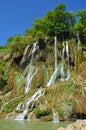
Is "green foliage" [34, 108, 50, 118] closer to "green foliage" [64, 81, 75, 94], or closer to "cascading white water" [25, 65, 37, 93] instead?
"green foliage" [64, 81, 75, 94]

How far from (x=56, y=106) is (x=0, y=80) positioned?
15.9m

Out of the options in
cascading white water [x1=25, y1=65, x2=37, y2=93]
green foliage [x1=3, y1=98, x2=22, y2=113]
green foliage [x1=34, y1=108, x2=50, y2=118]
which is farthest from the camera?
cascading white water [x1=25, y1=65, x2=37, y2=93]

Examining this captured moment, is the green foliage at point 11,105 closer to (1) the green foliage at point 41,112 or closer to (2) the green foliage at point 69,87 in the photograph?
(1) the green foliage at point 41,112

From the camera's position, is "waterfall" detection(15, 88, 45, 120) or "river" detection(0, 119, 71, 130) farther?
"waterfall" detection(15, 88, 45, 120)

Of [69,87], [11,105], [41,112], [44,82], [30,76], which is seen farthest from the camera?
[30,76]

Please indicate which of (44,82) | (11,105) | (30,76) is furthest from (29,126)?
(30,76)

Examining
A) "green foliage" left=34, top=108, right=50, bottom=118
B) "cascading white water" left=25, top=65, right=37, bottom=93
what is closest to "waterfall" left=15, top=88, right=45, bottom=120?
"green foliage" left=34, top=108, right=50, bottom=118

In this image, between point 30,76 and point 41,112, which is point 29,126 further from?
point 30,76

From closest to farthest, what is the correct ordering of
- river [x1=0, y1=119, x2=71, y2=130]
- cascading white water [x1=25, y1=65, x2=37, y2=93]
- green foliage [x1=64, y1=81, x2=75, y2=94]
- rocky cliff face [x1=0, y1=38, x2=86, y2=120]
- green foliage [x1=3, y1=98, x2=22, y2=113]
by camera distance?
river [x1=0, y1=119, x2=71, y2=130], rocky cliff face [x1=0, y1=38, x2=86, y2=120], green foliage [x1=64, y1=81, x2=75, y2=94], green foliage [x1=3, y1=98, x2=22, y2=113], cascading white water [x1=25, y1=65, x2=37, y2=93]

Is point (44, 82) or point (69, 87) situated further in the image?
point (44, 82)

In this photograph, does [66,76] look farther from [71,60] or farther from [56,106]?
[56,106]

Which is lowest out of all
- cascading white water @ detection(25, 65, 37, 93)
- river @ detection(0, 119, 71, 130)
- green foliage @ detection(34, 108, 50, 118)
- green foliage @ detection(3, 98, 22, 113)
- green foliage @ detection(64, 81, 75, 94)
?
river @ detection(0, 119, 71, 130)

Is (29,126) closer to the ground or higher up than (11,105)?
closer to the ground

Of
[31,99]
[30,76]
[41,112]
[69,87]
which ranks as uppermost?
[30,76]
